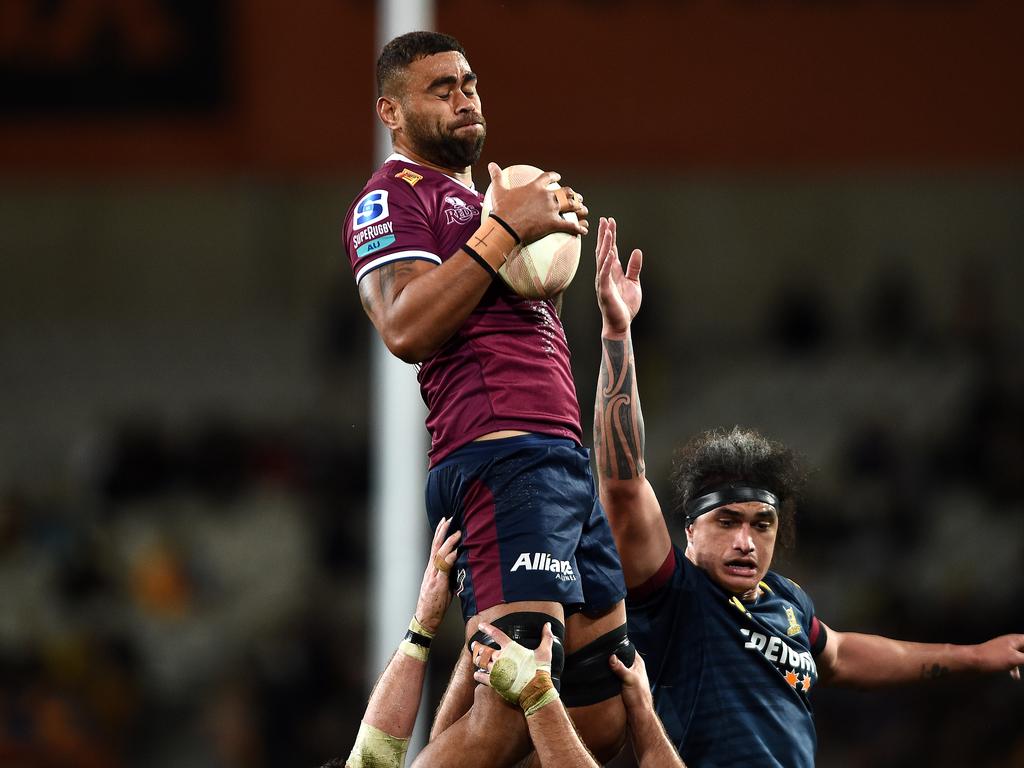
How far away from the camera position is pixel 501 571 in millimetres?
4160

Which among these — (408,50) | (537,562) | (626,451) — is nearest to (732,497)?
(626,451)

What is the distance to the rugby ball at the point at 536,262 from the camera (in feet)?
13.9

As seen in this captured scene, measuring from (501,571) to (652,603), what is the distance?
3.58 ft

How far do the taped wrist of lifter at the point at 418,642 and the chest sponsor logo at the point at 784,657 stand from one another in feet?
3.35

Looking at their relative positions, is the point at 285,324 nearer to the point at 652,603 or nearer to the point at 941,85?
the point at 941,85

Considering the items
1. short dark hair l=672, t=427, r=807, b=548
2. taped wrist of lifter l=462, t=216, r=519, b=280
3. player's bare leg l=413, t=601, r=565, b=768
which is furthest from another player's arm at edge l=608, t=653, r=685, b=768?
taped wrist of lifter l=462, t=216, r=519, b=280

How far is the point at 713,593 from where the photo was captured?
514cm

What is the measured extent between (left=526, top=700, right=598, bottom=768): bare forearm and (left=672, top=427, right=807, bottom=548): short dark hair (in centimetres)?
127

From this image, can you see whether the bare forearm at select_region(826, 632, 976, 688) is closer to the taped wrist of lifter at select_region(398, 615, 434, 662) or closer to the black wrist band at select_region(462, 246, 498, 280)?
the taped wrist of lifter at select_region(398, 615, 434, 662)

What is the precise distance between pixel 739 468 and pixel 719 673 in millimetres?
665

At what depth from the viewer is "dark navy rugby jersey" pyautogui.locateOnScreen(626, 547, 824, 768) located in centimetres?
502

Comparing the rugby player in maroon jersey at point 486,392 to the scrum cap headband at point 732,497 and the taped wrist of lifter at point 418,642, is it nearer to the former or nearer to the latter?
the taped wrist of lifter at point 418,642

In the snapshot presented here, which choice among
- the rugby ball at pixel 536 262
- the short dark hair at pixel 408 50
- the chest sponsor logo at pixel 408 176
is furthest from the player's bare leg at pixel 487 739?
the short dark hair at pixel 408 50

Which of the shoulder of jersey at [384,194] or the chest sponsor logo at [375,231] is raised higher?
the shoulder of jersey at [384,194]
